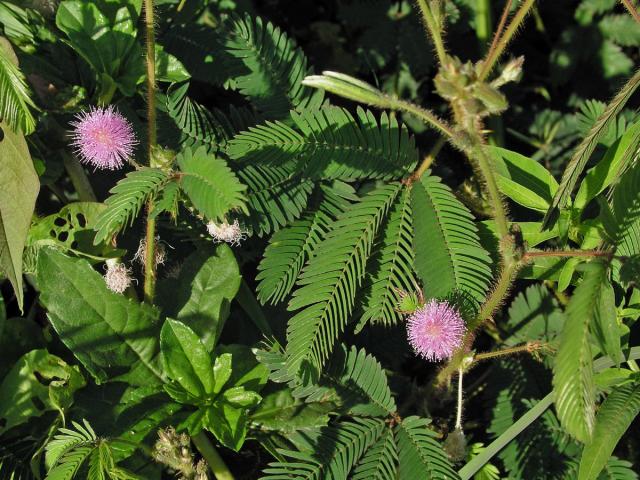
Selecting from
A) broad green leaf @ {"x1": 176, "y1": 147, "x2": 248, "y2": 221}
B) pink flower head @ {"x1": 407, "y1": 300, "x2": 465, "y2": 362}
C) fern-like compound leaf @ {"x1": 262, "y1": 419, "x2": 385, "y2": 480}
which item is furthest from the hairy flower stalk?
pink flower head @ {"x1": 407, "y1": 300, "x2": 465, "y2": 362}

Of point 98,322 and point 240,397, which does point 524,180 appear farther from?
point 98,322

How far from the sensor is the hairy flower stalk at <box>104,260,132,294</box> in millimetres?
1697

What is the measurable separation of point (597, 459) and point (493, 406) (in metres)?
0.43

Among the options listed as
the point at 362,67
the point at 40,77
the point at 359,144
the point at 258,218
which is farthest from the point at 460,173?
the point at 40,77

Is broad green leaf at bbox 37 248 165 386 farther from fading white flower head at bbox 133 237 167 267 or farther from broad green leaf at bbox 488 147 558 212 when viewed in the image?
broad green leaf at bbox 488 147 558 212

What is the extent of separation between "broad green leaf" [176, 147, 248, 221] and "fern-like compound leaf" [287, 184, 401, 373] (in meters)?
0.25

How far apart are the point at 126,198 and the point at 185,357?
384mm

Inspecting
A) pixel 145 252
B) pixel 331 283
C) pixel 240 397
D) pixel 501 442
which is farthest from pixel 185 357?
pixel 501 442

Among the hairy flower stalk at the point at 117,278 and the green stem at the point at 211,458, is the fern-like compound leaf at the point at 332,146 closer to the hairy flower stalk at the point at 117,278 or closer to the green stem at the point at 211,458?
the hairy flower stalk at the point at 117,278

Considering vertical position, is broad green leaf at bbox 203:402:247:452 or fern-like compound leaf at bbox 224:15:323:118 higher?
fern-like compound leaf at bbox 224:15:323:118

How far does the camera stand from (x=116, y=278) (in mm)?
1703

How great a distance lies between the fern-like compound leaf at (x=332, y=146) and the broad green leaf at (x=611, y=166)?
39 centimetres

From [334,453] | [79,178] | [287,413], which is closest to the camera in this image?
[334,453]

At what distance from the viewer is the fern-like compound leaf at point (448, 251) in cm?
157
